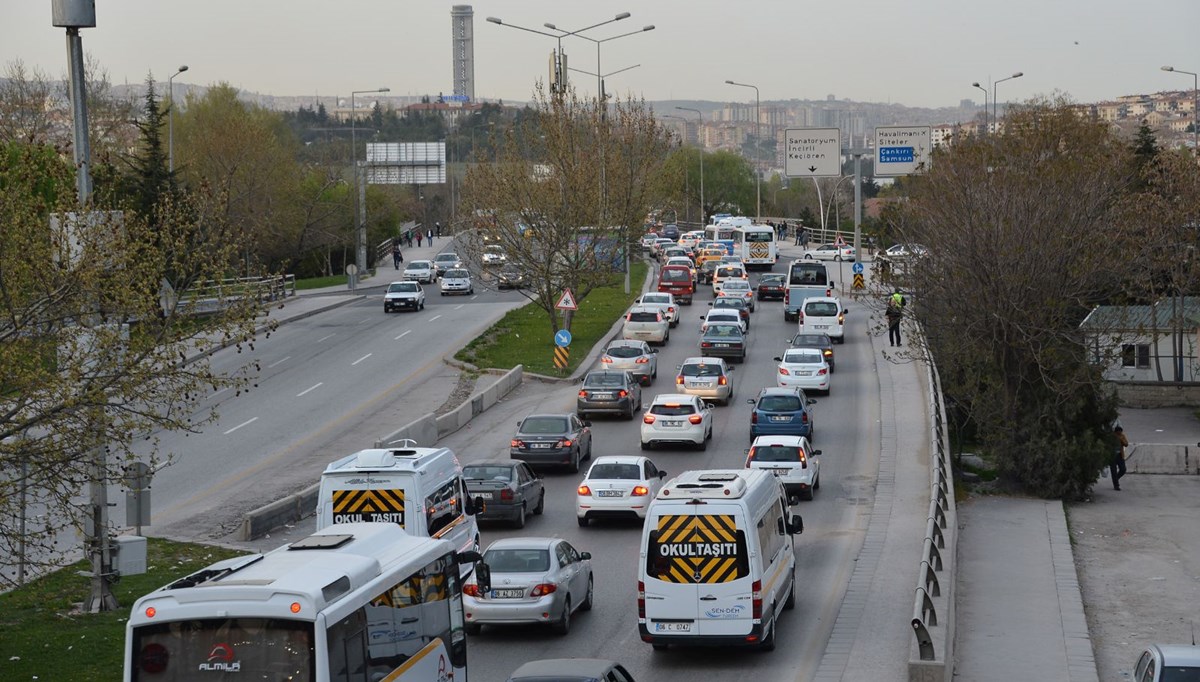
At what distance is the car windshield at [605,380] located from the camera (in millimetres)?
39531

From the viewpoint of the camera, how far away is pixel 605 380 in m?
39.8

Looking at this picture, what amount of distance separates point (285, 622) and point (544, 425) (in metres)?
22.5

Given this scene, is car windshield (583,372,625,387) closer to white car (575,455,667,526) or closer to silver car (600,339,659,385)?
silver car (600,339,659,385)

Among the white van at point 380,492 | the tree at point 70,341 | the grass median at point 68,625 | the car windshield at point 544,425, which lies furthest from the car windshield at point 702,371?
the tree at point 70,341

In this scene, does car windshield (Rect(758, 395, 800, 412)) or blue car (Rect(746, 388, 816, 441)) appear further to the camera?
car windshield (Rect(758, 395, 800, 412))

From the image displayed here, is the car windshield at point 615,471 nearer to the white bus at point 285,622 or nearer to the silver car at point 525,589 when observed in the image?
the silver car at point 525,589

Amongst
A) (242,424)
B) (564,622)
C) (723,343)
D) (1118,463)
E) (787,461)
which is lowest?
(1118,463)

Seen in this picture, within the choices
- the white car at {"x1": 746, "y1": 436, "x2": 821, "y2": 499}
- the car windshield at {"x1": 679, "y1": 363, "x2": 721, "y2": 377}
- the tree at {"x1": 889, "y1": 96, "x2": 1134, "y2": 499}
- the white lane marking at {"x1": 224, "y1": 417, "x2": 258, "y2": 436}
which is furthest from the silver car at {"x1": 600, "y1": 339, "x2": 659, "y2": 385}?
the white car at {"x1": 746, "y1": 436, "x2": 821, "y2": 499}

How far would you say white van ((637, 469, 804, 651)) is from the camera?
18.3m

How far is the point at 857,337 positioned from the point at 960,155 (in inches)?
331

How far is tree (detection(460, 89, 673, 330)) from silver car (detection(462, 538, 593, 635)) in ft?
104

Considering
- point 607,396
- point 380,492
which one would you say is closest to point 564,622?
point 380,492

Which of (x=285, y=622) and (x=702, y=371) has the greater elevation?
(x=285, y=622)

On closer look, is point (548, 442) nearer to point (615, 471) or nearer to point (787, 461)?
point (615, 471)
